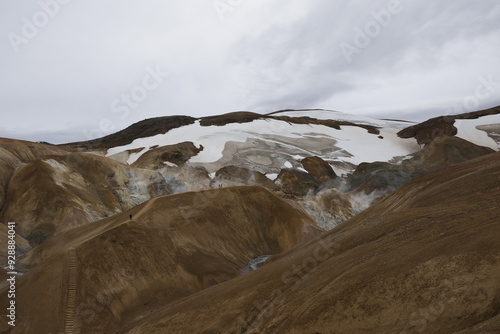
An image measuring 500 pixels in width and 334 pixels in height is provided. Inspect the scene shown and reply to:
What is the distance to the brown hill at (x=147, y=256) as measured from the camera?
17.6 metres

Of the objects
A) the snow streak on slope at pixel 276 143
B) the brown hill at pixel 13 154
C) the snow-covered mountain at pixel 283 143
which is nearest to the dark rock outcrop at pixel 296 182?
the snow-covered mountain at pixel 283 143

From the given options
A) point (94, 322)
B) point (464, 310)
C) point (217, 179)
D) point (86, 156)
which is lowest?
point (94, 322)

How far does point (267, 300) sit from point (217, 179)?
132ft

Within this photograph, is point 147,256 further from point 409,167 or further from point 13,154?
point 409,167

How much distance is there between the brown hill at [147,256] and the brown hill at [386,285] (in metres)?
4.00

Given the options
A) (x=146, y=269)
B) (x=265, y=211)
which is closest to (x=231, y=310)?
(x=146, y=269)

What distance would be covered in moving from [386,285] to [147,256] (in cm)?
1648

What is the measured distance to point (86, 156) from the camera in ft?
146

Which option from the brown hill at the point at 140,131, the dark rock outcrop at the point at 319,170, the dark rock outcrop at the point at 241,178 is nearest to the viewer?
the dark rock outcrop at the point at 241,178

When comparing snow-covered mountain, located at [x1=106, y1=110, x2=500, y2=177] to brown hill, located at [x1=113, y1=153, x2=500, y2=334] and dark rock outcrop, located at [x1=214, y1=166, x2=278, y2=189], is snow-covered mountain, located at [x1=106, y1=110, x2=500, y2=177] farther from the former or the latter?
brown hill, located at [x1=113, y1=153, x2=500, y2=334]

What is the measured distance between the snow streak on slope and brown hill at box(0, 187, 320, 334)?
28956 millimetres

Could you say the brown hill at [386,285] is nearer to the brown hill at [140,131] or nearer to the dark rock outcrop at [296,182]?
the dark rock outcrop at [296,182]

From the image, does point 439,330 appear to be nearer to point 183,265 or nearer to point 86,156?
point 183,265

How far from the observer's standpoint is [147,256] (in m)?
22.4
